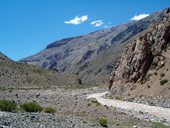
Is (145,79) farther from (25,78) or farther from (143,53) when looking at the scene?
(25,78)

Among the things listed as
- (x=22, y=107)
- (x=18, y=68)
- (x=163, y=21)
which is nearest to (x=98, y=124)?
(x=22, y=107)

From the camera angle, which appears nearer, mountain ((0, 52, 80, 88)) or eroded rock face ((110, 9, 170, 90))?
eroded rock face ((110, 9, 170, 90))

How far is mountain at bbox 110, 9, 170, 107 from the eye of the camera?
56.5m

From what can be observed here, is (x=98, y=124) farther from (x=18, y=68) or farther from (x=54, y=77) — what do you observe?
(x=54, y=77)

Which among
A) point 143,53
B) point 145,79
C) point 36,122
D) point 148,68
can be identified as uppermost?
point 143,53

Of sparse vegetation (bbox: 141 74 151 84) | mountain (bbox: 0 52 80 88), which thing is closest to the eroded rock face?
sparse vegetation (bbox: 141 74 151 84)

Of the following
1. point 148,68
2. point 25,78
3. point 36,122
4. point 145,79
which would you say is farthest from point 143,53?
point 25,78

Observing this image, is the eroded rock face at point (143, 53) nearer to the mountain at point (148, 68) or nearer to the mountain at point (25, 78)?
the mountain at point (148, 68)

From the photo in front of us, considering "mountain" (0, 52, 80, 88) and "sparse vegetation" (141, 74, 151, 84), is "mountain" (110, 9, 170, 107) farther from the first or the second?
"mountain" (0, 52, 80, 88)

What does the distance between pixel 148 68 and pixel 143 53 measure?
3456 mm

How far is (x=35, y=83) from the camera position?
137250 mm

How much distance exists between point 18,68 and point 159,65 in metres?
90.3

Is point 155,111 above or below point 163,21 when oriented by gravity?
below

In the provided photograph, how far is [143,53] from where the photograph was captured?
67.2m
